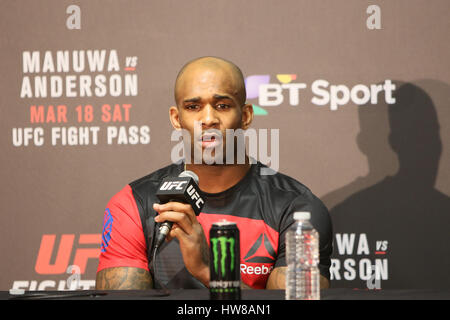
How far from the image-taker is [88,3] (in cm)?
318

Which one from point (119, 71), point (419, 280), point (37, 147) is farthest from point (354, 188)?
point (37, 147)

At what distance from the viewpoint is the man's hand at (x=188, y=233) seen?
1638 mm

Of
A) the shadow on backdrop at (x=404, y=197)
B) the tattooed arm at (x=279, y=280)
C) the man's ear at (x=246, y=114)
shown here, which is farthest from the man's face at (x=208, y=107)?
the shadow on backdrop at (x=404, y=197)

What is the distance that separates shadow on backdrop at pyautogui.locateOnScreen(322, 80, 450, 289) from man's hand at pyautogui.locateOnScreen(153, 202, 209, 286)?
3.88 feet

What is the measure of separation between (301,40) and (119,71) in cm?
95

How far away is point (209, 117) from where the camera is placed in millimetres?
2418

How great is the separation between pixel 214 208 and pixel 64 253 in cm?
107

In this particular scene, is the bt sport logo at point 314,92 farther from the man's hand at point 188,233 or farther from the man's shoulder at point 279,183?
the man's hand at point 188,233

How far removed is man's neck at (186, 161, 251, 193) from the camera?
248 centimetres

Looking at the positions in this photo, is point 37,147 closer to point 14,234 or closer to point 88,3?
point 14,234

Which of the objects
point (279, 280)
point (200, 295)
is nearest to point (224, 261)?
point (200, 295)

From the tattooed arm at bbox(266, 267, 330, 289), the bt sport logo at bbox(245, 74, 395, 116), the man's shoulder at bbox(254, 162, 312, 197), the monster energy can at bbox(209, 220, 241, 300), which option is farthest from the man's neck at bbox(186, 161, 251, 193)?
the monster energy can at bbox(209, 220, 241, 300)

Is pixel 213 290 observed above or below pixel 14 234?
below

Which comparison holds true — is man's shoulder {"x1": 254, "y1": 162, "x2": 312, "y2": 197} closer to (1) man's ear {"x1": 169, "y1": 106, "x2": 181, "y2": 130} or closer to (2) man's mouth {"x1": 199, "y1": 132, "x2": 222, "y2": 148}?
(2) man's mouth {"x1": 199, "y1": 132, "x2": 222, "y2": 148}
